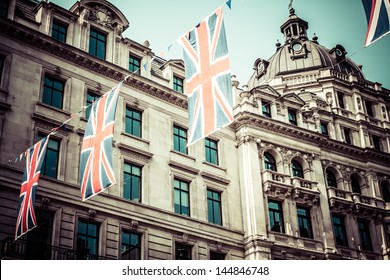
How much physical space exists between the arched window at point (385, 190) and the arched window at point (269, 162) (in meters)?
10.7

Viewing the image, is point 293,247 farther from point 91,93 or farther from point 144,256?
point 91,93

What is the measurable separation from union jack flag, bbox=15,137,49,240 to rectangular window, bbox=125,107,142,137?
8965mm

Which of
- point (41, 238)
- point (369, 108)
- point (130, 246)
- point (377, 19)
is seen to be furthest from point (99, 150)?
point (369, 108)

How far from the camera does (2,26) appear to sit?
29688 mm

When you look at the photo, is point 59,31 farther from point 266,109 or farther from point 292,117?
point 292,117

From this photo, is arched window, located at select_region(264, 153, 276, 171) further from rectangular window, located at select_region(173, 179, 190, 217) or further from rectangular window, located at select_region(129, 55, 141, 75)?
rectangular window, located at select_region(129, 55, 141, 75)

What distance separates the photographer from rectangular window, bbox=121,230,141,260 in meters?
29.3

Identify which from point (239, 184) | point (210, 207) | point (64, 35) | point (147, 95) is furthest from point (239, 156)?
point (64, 35)

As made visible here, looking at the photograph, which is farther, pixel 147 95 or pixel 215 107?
pixel 147 95

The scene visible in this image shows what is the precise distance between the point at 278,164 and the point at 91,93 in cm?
1416

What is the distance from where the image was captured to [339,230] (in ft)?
128

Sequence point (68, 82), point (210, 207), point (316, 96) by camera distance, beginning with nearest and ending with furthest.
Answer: point (68, 82) → point (210, 207) → point (316, 96)

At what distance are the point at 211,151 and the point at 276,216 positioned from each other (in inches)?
241

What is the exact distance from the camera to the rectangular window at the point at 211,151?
36031 mm
